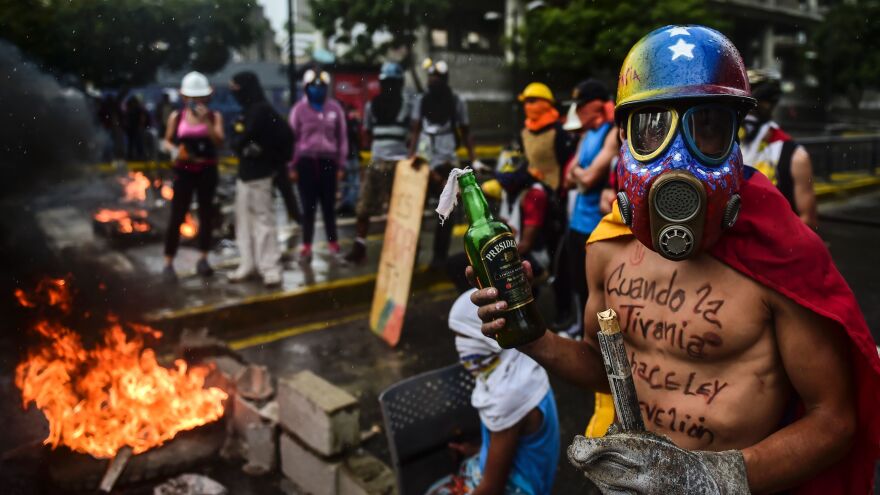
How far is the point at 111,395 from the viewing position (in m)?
3.87

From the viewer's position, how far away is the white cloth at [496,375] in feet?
8.37

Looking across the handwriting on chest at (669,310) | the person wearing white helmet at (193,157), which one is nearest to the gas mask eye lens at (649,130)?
the handwriting on chest at (669,310)

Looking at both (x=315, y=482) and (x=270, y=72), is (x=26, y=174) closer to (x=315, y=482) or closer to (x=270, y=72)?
(x=315, y=482)

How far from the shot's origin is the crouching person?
8.36ft

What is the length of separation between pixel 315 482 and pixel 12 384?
1970mm

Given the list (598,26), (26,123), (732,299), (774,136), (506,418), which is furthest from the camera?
(598,26)

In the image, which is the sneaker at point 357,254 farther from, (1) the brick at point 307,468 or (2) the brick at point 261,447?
(1) the brick at point 307,468

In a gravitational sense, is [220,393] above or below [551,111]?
below

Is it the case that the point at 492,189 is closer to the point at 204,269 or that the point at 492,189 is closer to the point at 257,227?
the point at 257,227

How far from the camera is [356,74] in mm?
27594

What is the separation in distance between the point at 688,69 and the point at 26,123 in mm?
8409

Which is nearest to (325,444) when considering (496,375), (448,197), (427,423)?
(427,423)

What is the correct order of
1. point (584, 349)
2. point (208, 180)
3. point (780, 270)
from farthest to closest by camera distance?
1. point (208, 180)
2. point (584, 349)
3. point (780, 270)

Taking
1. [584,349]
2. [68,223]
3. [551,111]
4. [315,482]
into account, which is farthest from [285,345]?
[68,223]
